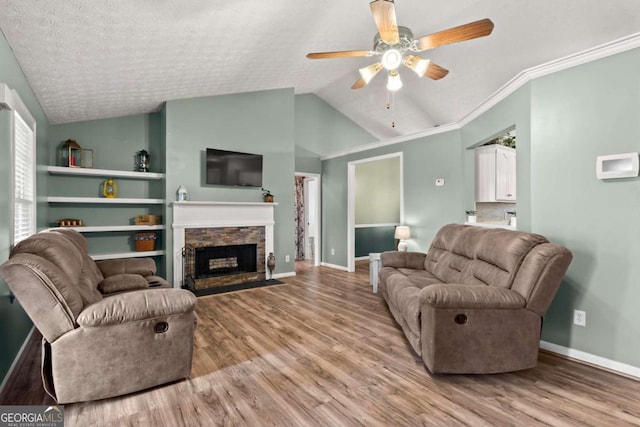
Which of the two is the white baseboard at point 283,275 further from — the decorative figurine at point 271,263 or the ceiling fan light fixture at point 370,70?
the ceiling fan light fixture at point 370,70

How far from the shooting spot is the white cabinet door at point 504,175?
464 cm

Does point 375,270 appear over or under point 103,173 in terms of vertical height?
under

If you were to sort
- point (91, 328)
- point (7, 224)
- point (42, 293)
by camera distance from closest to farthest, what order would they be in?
point (42, 293) → point (91, 328) → point (7, 224)

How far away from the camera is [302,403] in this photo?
6.62 ft

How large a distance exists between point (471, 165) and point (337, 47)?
96.3 inches

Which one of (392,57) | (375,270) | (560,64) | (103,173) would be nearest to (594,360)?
(560,64)

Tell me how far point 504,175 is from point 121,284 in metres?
4.94

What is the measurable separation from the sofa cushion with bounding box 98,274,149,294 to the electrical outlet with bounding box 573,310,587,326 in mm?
3726

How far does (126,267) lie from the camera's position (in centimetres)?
363

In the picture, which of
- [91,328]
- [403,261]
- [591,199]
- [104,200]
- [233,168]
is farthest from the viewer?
[233,168]

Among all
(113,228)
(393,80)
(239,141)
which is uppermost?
(393,80)

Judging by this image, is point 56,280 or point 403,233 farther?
point 403,233

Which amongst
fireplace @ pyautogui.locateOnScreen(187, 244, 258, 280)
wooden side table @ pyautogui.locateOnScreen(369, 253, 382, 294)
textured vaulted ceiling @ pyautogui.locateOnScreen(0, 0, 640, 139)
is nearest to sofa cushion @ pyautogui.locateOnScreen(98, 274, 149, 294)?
fireplace @ pyautogui.locateOnScreen(187, 244, 258, 280)

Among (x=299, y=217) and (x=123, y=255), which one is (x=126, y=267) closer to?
(x=123, y=255)
